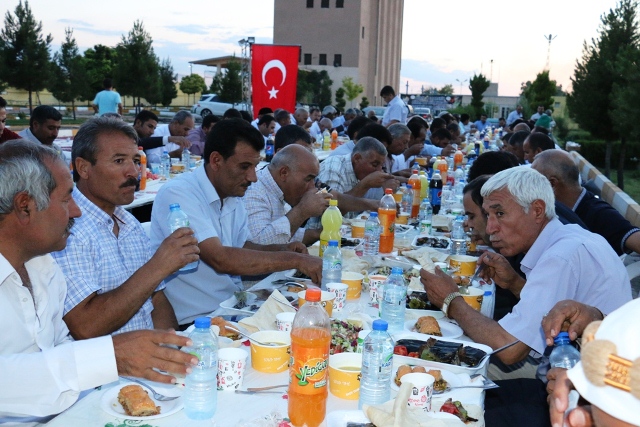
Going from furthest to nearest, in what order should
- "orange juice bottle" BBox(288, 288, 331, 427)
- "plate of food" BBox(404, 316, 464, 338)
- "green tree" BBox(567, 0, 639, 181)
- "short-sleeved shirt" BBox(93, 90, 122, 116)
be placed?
"green tree" BBox(567, 0, 639, 181) < "short-sleeved shirt" BBox(93, 90, 122, 116) < "plate of food" BBox(404, 316, 464, 338) < "orange juice bottle" BBox(288, 288, 331, 427)

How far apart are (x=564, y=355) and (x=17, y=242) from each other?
199 centimetres

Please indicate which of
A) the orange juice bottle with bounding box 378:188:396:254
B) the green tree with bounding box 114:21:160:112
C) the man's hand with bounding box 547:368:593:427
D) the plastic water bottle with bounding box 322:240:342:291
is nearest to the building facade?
the green tree with bounding box 114:21:160:112

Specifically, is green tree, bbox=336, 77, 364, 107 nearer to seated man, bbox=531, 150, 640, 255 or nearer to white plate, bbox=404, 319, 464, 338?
seated man, bbox=531, 150, 640, 255

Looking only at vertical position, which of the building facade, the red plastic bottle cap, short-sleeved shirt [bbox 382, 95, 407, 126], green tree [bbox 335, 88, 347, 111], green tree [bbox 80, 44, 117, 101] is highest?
the building facade

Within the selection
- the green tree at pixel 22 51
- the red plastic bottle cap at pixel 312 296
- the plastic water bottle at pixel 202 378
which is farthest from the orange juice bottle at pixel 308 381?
the green tree at pixel 22 51

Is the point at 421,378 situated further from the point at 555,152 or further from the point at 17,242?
the point at 555,152

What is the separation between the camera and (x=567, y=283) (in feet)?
8.59

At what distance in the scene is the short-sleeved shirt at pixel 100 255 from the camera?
2459 millimetres

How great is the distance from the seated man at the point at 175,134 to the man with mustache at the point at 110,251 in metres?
6.06

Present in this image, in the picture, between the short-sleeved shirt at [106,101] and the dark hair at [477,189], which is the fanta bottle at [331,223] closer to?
the dark hair at [477,189]

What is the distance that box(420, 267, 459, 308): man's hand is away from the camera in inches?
114

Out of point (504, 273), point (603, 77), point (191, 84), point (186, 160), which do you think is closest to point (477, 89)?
point (603, 77)

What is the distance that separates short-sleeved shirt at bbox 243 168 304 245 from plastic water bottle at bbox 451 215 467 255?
1.17 metres

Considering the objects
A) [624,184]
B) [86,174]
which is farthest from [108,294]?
[624,184]
